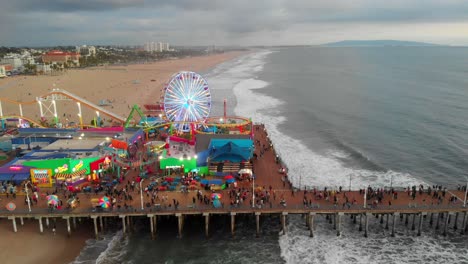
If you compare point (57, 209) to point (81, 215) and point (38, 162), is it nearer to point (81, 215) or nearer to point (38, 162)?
point (81, 215)

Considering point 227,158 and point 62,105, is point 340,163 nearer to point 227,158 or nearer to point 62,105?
point 227,158

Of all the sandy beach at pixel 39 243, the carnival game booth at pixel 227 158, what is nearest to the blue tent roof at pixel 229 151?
the carnival game booth at pixel 227 158

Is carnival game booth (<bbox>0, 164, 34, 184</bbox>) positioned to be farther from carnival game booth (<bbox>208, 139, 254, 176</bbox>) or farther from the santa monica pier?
carnival game booth (<bbox>208, 139, 254, 176</bbox>)

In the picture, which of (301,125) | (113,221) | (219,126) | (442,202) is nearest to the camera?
(442,202)

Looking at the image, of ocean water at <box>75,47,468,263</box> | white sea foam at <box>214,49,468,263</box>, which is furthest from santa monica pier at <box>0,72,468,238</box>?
ocean water at <box>75,47,468,263</box>

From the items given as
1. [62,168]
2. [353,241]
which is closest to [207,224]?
[353,241]

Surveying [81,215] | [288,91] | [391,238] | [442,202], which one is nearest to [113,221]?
[81,215]
